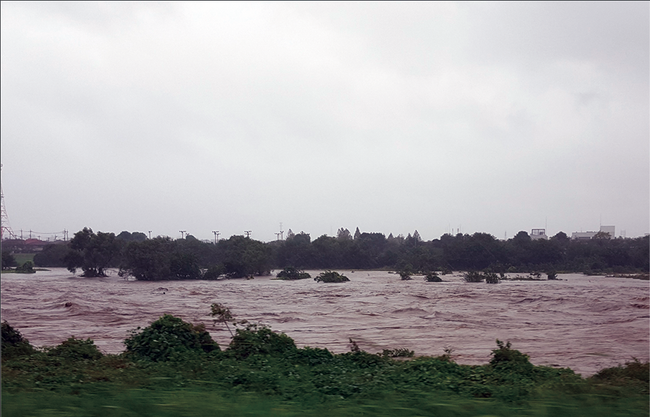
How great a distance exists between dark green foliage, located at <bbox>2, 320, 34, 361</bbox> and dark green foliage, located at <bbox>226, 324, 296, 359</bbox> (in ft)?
13.9

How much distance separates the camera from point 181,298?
22.6 meters

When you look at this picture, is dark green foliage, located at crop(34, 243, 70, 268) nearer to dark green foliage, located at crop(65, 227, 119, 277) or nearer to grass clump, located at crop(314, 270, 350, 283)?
dark green foliage, located at crop(65, 227, 119, 277)

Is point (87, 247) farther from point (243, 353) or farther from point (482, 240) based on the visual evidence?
point (482, 240)

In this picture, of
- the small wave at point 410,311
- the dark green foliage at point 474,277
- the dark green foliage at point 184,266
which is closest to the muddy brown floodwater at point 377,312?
the small wave at point 410,311

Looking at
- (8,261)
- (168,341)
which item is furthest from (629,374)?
(8,261)

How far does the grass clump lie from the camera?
31781mm

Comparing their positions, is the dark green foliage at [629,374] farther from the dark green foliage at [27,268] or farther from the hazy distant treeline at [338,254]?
the dark green foliage at [27,268]

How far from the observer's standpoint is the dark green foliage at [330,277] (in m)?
31.8

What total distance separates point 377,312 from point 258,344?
42.2 ft

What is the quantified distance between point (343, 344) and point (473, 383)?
9594mm

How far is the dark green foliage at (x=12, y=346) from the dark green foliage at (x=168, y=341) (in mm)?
2084

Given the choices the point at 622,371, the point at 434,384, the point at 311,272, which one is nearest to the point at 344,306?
the point at 311,272

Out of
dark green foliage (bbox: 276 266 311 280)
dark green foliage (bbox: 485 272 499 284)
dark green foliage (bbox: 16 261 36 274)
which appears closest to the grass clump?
dark green foliage (bbox: 276 266 311 280)

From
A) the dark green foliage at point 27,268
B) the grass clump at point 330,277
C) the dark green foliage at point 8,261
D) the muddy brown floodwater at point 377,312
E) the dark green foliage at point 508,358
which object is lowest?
the muddy brown floodwater at point 377,312
